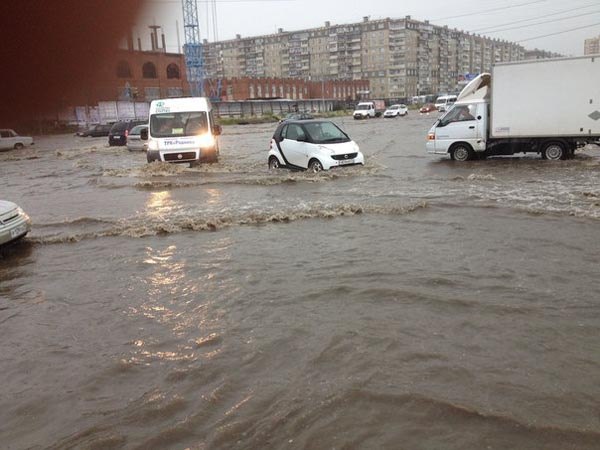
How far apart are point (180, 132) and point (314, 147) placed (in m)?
4.67

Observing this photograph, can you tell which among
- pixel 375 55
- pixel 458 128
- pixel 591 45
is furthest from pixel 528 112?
pixel 375 55

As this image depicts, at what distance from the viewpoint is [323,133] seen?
47.6ft

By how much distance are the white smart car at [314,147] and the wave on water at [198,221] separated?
366 cm

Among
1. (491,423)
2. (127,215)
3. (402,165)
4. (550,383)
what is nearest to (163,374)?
(491,423)

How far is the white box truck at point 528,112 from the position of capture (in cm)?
1526

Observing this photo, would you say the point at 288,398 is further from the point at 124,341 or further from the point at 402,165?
the point at 402,165

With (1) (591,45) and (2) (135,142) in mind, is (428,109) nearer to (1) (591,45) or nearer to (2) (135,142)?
(1) (591,45)

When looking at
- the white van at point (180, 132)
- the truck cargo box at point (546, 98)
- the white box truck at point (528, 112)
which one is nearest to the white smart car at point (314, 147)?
the white van at point (180, 132)

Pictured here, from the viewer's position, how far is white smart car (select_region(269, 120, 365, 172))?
46.3 feet

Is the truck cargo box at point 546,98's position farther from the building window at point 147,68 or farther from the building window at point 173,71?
the building window at point 173,71

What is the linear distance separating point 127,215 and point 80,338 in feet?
21.6

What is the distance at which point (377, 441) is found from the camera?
306 cm

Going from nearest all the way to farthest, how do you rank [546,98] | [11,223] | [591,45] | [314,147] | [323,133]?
[11,223], [314,147], [323,133], [546,98], [591,45]

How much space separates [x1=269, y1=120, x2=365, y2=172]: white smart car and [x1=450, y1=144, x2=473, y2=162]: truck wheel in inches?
157
